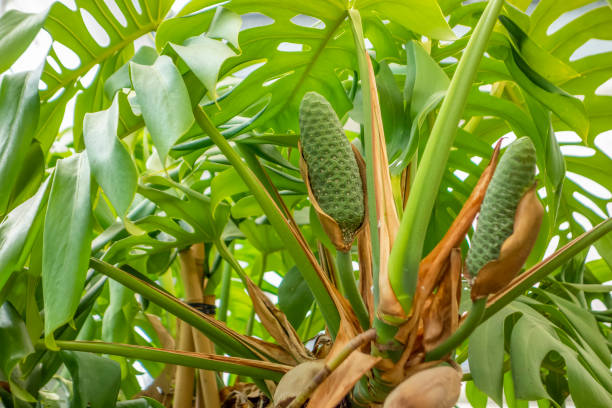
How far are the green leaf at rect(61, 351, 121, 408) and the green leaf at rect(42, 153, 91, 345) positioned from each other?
0.15 metres

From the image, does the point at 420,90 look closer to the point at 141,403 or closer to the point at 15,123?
the point at 15,123

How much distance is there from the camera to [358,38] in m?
0.49

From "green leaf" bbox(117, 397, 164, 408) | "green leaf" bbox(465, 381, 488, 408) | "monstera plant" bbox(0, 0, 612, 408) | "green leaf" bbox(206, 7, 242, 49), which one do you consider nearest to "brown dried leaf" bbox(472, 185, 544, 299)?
"monstera plant" bbox(0, 0, 612, 408)

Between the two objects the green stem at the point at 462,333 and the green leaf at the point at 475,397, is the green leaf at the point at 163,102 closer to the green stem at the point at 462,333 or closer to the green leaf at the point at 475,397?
the green stem at the point at 462,333

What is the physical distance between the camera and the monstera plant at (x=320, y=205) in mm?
350

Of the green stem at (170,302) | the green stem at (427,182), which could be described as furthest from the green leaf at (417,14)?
the green stem at (170,302)

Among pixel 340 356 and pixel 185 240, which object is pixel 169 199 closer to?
pixel 185 240

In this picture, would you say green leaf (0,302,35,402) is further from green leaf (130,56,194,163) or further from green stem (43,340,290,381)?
green leaf (130,56,194,163)

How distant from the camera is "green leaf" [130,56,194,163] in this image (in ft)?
1.04

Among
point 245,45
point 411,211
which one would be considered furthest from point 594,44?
point 411,211

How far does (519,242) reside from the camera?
0.95 feet

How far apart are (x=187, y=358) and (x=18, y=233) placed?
155 millimetres

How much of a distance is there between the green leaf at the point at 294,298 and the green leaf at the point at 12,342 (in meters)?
0.27

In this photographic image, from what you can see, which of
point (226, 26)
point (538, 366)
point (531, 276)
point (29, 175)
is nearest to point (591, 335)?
point (538, 366)
